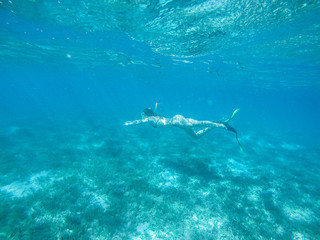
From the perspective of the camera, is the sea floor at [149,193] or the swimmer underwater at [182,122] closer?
the sea floor at [149,193]

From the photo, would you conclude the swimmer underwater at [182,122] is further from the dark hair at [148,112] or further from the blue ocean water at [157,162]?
the blue ocean water at [157,162]

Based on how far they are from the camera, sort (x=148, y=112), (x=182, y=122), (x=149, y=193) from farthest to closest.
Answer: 1. (x=148, y=112)
2. (x=182, y=122)
3. (x=149, y=193)

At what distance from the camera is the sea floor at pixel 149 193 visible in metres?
6.05

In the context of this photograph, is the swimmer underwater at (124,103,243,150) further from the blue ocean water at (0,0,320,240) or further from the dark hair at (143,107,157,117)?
the blue ocean water at (0,0,320,240)

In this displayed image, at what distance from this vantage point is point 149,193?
26.0 ft

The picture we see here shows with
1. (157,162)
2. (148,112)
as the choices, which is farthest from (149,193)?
(148,112)

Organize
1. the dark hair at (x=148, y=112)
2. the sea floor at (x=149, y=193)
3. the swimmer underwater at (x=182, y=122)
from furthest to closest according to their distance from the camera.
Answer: the dark hair at (x=148, y=112) → the swimmer underwater at (x=182, y=122) → the sea floor at (x=149, y=193)

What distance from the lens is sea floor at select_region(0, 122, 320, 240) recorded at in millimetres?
6051

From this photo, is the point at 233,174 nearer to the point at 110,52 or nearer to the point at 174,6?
the point at 174,6

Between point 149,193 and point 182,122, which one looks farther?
point 182,122

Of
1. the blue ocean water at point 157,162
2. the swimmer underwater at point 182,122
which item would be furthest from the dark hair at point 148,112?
the blue ocean water at point 157,162

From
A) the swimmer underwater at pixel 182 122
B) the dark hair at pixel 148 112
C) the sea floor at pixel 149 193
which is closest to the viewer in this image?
the sea floor at pixel 149 193

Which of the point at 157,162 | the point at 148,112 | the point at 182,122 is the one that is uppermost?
the point at 148,112

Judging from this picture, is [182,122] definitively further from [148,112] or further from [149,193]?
[149,193]
